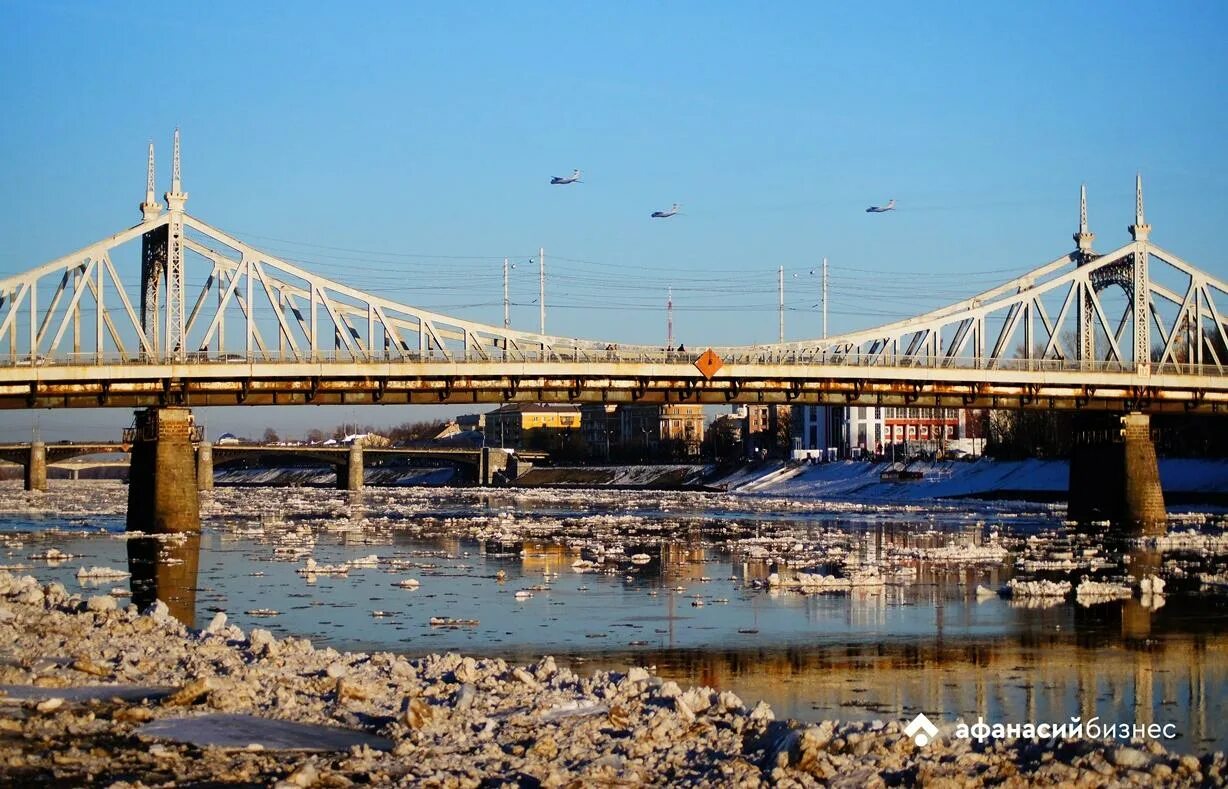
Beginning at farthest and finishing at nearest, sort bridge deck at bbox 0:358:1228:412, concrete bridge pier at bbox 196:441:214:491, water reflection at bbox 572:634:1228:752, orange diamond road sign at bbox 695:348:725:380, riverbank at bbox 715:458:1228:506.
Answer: concrete bridge pier at bbox 196:441:214:491, riverbank at bbox 715:458:1228:506, orange diamond road sign at bbox 695:348:725:380, bridge deck at bbox 0:358:1228:412, water reflection at bbox 572:634:1228:752

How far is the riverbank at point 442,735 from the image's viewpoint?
14.6m

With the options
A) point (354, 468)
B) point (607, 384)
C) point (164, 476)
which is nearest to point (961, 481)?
point (607, 384)

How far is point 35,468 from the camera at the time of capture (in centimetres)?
15125

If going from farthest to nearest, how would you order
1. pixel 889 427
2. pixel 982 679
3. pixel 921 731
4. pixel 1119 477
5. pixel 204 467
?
1. pixel 889 427
2. pixel 204 467
3. pixel 1119 477
4. pixel 982 679
5. pixel 921 731

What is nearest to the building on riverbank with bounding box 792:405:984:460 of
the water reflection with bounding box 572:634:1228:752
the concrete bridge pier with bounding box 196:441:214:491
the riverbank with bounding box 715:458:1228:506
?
the riverbank with bounding box 715:458:1228:506

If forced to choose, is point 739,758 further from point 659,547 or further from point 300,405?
point 300,405

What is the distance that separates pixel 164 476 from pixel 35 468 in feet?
335

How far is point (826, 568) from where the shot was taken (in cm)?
4300

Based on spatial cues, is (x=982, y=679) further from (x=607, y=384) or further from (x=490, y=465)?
(x=490, y=465)

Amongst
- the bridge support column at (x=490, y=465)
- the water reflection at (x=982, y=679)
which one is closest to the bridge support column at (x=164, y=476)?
the water reflection at (x=982, y=679)

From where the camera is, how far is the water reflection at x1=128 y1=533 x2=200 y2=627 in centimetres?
3249

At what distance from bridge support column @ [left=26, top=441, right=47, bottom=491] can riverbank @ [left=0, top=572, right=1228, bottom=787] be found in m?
137

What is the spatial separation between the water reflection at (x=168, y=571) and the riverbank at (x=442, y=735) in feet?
29.8

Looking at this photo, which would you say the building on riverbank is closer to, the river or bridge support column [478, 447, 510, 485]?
bridge support column [478, 447, 510, 485]
